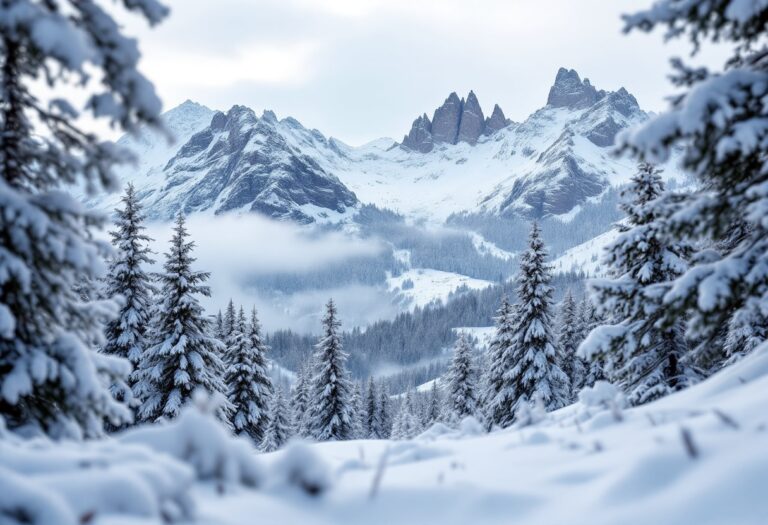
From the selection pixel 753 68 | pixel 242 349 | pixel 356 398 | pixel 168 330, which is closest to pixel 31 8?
pixel 753 68

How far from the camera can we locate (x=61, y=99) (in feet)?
14.9

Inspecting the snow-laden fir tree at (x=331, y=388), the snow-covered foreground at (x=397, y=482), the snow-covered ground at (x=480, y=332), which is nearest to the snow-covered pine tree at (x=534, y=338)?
the snow-laden fir tree at (x=331, y=388)

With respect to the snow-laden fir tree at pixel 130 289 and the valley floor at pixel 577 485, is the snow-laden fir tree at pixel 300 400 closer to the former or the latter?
the snow-laden fir tree at pixel 130 289

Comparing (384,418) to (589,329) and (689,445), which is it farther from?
(689,445)

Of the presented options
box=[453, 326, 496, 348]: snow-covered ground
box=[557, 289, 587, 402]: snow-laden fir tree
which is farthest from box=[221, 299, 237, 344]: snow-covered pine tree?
box=[453, 326, 496, 348]: snow-covered ground

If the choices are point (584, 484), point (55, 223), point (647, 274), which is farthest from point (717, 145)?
point (647, 274)

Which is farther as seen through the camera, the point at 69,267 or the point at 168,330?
the point at 168,330

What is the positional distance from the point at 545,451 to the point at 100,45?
4909mm

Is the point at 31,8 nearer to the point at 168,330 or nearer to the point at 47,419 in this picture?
the point at 47,419

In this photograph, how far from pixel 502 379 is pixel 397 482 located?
852 inches

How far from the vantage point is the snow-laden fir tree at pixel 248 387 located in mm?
25891

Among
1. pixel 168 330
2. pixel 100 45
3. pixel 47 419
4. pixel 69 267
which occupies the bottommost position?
pixel 47 419

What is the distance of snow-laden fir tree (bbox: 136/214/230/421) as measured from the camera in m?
18.3

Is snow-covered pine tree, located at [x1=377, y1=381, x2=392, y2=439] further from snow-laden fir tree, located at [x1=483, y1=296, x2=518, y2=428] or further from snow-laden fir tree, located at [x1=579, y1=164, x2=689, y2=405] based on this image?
snow-laden fir tree, located at [x1=579, y1=164, x2=689, y2=405]
